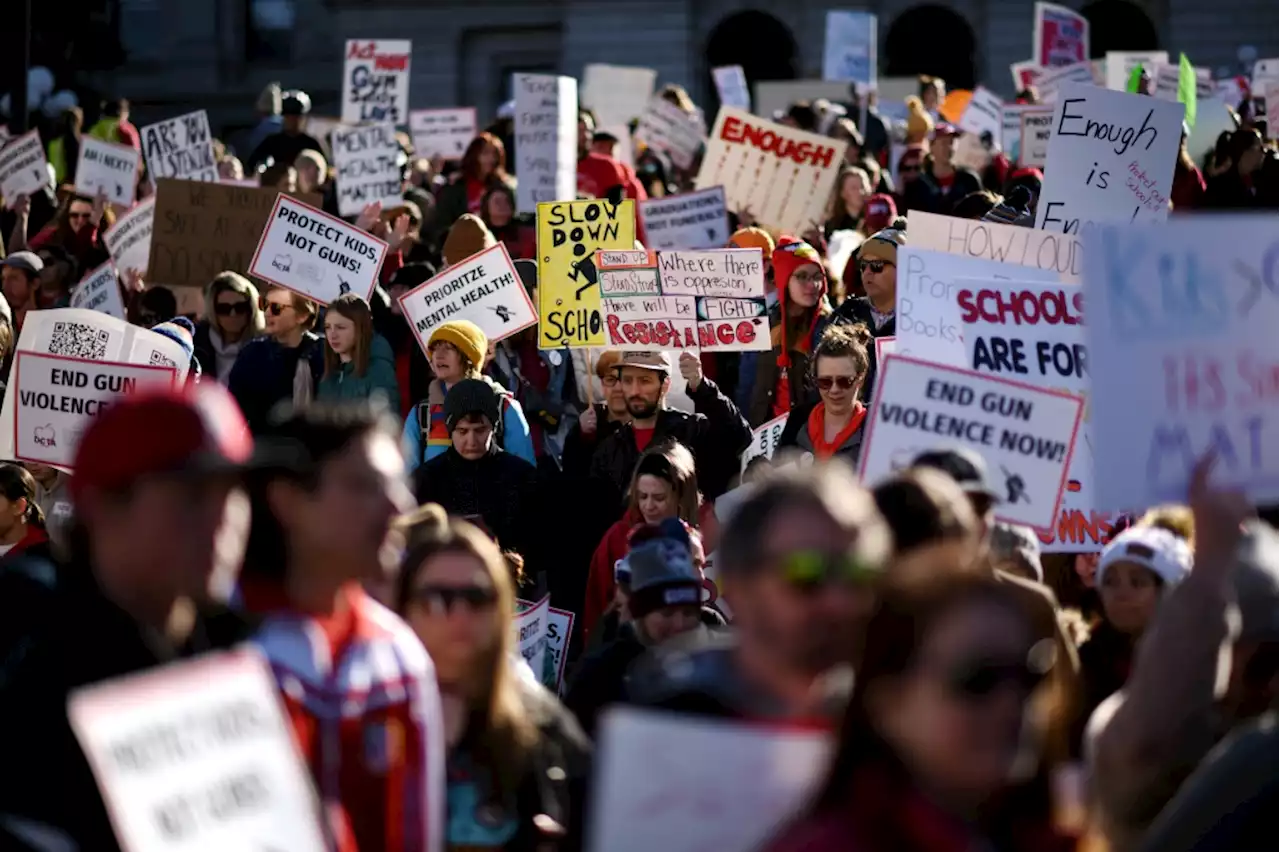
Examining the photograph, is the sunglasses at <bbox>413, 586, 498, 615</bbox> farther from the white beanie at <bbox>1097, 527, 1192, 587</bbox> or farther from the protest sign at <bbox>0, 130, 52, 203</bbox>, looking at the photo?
the protest sign at <bbox>0, 130, 52, 203</bbox>

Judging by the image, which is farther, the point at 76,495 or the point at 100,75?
the point at 100,75

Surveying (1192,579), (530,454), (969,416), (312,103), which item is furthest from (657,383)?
(312,103)

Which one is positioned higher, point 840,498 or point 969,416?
point 840,498

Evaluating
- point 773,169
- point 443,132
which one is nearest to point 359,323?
point 773,169

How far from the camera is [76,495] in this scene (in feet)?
11.5

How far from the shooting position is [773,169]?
575 inches

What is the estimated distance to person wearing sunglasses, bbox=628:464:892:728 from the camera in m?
3.28

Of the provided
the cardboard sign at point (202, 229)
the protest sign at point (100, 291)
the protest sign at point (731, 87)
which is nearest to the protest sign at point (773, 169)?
the cardboard sign at point (202, 229)

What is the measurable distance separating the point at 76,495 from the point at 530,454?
581 centimetres

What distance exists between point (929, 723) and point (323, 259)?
8.75 m

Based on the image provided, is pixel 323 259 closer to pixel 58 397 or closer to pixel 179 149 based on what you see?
pixel 58 397

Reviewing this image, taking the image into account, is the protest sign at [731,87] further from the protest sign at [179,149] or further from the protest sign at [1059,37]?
the protest sign at [179,149]

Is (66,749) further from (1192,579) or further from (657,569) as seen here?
(657,569)

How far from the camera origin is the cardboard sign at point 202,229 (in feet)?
43.9
